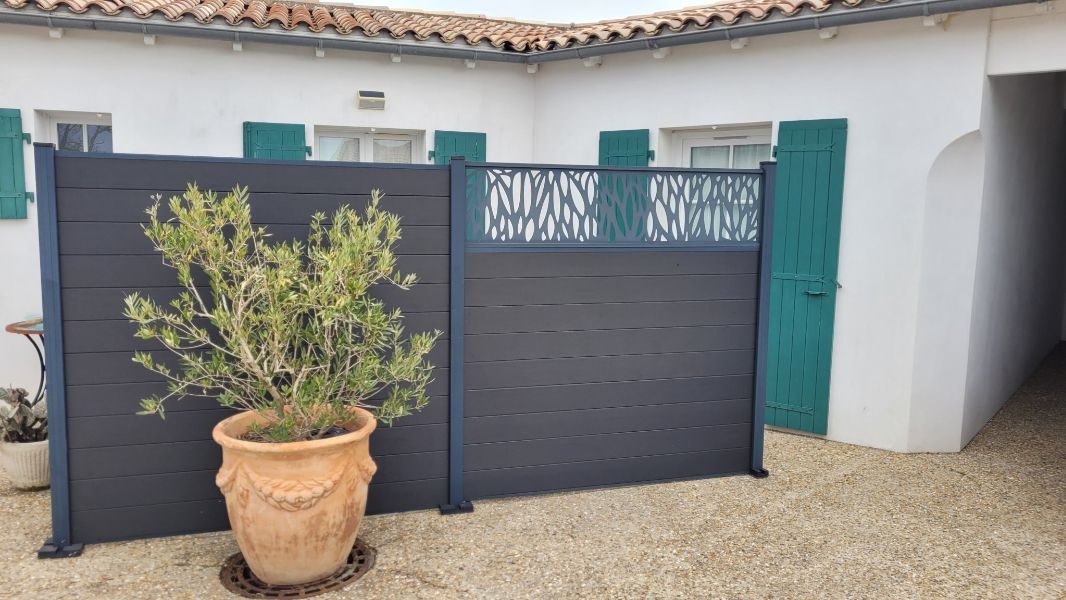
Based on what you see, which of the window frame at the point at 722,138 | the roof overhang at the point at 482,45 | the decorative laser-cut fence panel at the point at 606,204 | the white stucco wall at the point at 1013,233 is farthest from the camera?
the window frame at the point at 722,138

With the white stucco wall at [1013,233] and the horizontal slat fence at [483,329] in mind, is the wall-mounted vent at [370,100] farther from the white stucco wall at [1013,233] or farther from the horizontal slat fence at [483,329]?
the white stucco wall at [1013,233]

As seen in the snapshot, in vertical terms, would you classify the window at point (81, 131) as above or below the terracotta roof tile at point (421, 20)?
below

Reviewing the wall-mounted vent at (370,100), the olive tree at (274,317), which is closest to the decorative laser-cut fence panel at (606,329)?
the olive tree at (274,317)

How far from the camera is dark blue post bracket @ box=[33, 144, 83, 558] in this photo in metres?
3.65

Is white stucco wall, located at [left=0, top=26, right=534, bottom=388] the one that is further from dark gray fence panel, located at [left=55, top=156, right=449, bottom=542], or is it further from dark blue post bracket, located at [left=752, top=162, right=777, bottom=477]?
dark blue post bracket, located at [left=752, top=162, right=777, bottom=477]

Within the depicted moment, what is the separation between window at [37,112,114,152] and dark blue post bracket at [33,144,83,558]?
2958 mm

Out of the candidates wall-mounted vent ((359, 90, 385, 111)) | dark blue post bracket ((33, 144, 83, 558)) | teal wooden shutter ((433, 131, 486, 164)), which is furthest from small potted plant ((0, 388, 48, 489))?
teal wooden shutter ((433, 131, 486, 164))

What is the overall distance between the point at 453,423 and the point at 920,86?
3.81 metres

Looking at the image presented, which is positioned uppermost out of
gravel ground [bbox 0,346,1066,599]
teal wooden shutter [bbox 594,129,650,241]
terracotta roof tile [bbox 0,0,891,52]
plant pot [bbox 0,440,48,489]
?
terracotta roof tile [bbox 0,0,891,52]

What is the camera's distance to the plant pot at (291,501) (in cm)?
339

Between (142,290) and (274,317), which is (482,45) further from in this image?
(274,317)

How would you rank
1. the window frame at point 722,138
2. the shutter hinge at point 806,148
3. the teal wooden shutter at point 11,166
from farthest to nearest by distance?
the window frame at point 722,138 < the teal wooden shutter at point 11,166 < the shutter hinge at point 806,148

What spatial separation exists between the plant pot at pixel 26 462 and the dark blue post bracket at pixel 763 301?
4.19 m

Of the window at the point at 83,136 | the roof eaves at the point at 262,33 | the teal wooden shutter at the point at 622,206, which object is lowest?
the teal wooden shutter at the point at 622,206
